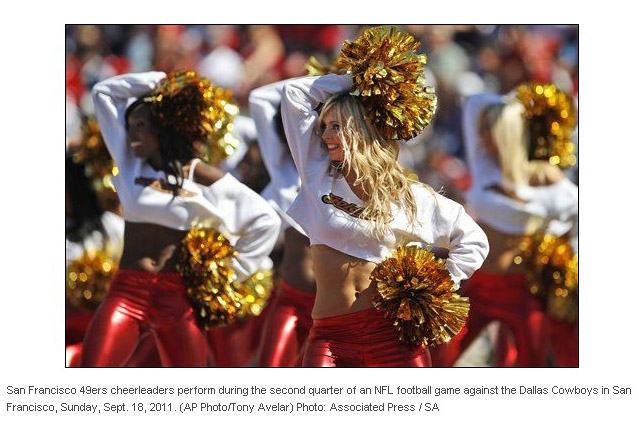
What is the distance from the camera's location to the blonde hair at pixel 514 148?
7500 millimetres

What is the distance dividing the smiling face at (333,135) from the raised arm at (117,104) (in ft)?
4.94

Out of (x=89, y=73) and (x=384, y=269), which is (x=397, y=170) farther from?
(x=89, y=73)

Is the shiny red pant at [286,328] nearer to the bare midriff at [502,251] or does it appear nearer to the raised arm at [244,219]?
the raised arm at [244,219]

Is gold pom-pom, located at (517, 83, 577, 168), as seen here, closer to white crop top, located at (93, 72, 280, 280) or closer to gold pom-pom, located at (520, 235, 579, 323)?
gold pom-pom, located at (520, 235, 579, 323)

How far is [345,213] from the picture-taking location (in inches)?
196

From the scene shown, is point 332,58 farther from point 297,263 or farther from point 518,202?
point 297,263

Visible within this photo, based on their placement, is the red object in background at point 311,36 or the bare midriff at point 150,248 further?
the red object in background at point 311,36

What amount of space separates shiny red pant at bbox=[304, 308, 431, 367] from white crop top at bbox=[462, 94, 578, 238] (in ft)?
8.54

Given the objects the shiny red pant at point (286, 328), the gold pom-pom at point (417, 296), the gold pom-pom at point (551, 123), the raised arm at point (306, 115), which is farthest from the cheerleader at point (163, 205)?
the gold pom-pom at point (551, 123)

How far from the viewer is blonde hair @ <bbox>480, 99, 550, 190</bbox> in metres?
7.50

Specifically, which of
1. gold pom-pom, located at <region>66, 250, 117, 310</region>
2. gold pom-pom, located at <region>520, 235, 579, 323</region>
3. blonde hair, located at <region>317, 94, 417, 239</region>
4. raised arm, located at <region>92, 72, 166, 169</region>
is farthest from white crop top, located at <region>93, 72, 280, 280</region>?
gold pom-pom, located at <region>520, 235, 579, 323</region>

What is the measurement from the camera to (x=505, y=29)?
774 centimetres

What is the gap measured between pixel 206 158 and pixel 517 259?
7.19 ft
